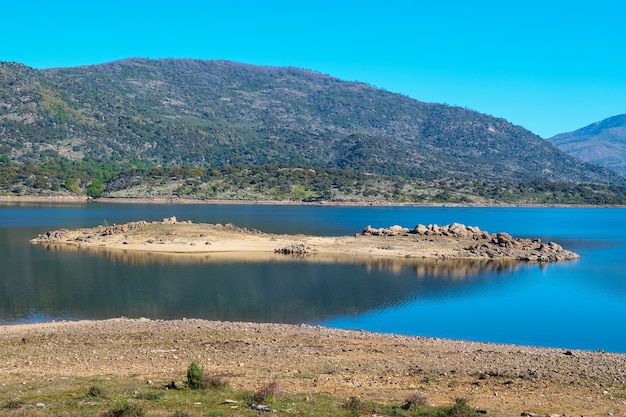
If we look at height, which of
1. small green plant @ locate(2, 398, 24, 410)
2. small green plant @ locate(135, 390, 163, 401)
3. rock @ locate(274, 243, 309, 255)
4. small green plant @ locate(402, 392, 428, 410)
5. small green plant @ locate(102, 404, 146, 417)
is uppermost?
small green plant @ locate(102, 404, 146, 417)

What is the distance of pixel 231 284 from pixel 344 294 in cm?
964

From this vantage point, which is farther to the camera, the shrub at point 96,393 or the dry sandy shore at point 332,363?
the dry sandy shore at point 332,363

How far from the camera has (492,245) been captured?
7356 cm

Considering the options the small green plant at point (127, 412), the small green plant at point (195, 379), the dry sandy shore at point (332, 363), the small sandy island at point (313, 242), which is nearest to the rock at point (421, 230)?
the small sandy island at point (313, 242)

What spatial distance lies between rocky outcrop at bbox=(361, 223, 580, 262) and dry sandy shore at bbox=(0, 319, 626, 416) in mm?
41315

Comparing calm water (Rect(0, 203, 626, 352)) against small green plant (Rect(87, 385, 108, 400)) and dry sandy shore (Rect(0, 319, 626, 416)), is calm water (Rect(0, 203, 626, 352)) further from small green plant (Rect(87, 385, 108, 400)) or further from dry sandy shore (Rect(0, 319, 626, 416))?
small green plant (Rect(87, 385, 108, 400))

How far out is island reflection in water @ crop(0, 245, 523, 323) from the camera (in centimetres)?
4053

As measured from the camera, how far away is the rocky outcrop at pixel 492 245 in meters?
70.3

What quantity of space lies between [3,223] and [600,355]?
9926cm

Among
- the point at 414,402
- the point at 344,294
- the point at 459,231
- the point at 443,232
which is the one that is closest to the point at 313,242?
the point at 443,232

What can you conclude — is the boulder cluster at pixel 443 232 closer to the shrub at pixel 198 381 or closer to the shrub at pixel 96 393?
the shrub at pixel 198 381

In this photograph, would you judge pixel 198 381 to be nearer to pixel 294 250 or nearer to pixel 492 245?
pixel 294 250

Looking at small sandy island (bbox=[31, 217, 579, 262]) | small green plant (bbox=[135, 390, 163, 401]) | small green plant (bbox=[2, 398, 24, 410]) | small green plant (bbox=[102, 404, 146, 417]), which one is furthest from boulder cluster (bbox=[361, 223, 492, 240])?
small green plant (bbox=[102, 404, 146, 417])

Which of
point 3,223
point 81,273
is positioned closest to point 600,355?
point 81,273
